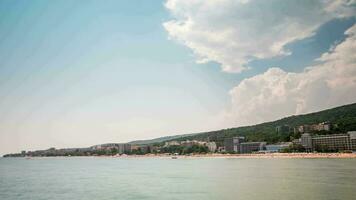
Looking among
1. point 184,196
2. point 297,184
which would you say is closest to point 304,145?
point 297,184

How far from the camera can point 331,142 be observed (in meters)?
165

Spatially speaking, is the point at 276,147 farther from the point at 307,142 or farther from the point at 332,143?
the point at 332,143

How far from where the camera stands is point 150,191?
42.7 m

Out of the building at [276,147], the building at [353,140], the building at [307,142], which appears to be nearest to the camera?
the building at [353,140]

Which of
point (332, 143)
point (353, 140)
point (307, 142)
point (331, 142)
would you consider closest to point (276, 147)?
point (307, 142)

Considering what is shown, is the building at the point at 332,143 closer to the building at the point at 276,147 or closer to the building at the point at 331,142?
the building at the point at 331,142

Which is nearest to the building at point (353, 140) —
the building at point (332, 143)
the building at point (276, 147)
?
the building at point (332, 143)

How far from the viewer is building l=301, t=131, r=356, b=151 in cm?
15538

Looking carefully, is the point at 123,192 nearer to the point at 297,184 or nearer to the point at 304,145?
the point at 297,184

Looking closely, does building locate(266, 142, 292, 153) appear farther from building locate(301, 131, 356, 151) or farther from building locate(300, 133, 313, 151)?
building locate(301, 131, 356, 151)

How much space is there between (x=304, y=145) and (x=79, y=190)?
467 feet

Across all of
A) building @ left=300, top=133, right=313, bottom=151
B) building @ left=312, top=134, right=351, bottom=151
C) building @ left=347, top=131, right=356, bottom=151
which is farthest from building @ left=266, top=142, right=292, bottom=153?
building @ left=347, top=131, right=356, bottom=151

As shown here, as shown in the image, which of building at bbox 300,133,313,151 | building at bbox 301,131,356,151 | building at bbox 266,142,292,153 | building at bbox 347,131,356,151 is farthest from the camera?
building at bbox 266,142,292,153

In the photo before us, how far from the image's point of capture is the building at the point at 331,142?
155 m
